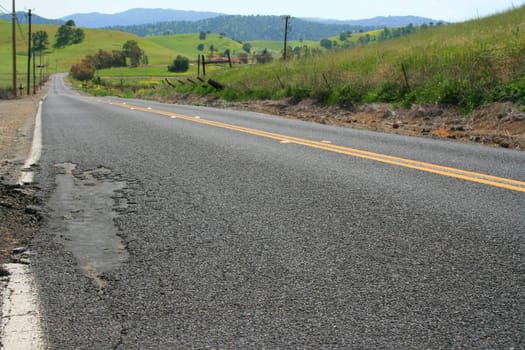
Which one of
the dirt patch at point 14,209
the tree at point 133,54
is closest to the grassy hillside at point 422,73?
the dirt patch at point 14,209

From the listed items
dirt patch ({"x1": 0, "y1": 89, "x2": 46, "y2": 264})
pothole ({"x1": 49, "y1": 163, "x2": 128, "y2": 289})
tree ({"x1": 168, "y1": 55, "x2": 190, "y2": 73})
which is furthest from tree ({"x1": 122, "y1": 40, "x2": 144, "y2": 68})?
pothole ({"x1": 49, "y1": 163, "x2": 128, "y2": 289})

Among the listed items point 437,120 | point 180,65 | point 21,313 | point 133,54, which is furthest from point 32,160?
point 133,54

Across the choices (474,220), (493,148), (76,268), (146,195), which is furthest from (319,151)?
(76,268)

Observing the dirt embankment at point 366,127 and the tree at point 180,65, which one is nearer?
the dirt embankment at point 366,127

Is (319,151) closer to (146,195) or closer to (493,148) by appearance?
(493,148)

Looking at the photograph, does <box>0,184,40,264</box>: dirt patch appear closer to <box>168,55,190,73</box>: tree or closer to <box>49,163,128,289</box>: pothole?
<box>49,163,128,289</box>: pothole

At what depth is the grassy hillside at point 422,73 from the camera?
13617mm

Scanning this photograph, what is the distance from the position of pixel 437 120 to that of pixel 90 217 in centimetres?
1047

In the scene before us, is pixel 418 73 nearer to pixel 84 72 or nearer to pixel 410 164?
pixel 410 164

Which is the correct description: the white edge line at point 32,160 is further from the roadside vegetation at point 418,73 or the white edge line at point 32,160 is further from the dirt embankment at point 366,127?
the roadside vegetation at point 418,73

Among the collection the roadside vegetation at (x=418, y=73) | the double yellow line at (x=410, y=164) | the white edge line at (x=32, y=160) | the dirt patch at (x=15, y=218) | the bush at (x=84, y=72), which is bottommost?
the dirt patch at (x=15, y=218)

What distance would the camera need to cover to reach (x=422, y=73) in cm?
1628

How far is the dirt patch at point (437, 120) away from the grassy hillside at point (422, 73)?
407 millimetres

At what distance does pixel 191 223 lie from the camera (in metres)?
4.73
